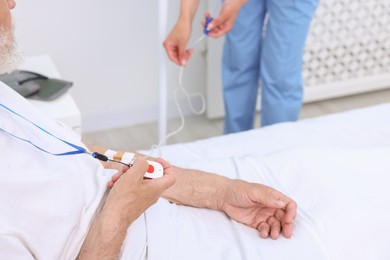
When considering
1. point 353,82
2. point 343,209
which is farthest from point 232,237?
point 353,82

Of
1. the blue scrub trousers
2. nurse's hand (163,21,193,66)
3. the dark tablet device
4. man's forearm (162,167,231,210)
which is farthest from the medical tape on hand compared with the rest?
the blue scrub trousers

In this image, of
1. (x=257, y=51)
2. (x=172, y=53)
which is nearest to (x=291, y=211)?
(x=172, y=53)

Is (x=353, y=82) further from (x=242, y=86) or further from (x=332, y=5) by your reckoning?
(x=242, y=86)

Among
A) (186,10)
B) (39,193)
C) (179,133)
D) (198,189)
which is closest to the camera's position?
(39,193)

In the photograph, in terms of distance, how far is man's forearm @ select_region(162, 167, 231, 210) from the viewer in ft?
3.74

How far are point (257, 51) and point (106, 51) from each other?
68 centimetres

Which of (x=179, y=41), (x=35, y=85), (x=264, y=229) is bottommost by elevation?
(x=264, y=229)

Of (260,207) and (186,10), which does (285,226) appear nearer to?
(260,207)

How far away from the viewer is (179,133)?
2354 mm

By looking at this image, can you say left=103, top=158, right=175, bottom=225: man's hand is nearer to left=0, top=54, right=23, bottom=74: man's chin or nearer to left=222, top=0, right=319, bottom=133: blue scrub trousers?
left=0, top=54, right=23, bottom=74: man's chin

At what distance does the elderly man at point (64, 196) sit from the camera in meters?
0.86

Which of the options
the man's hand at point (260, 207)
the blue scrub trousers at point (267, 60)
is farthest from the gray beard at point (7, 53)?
the blue scrub trousers at point (267, 60)

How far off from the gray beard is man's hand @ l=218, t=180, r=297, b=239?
1.73 ft

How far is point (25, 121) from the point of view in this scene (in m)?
0.98
